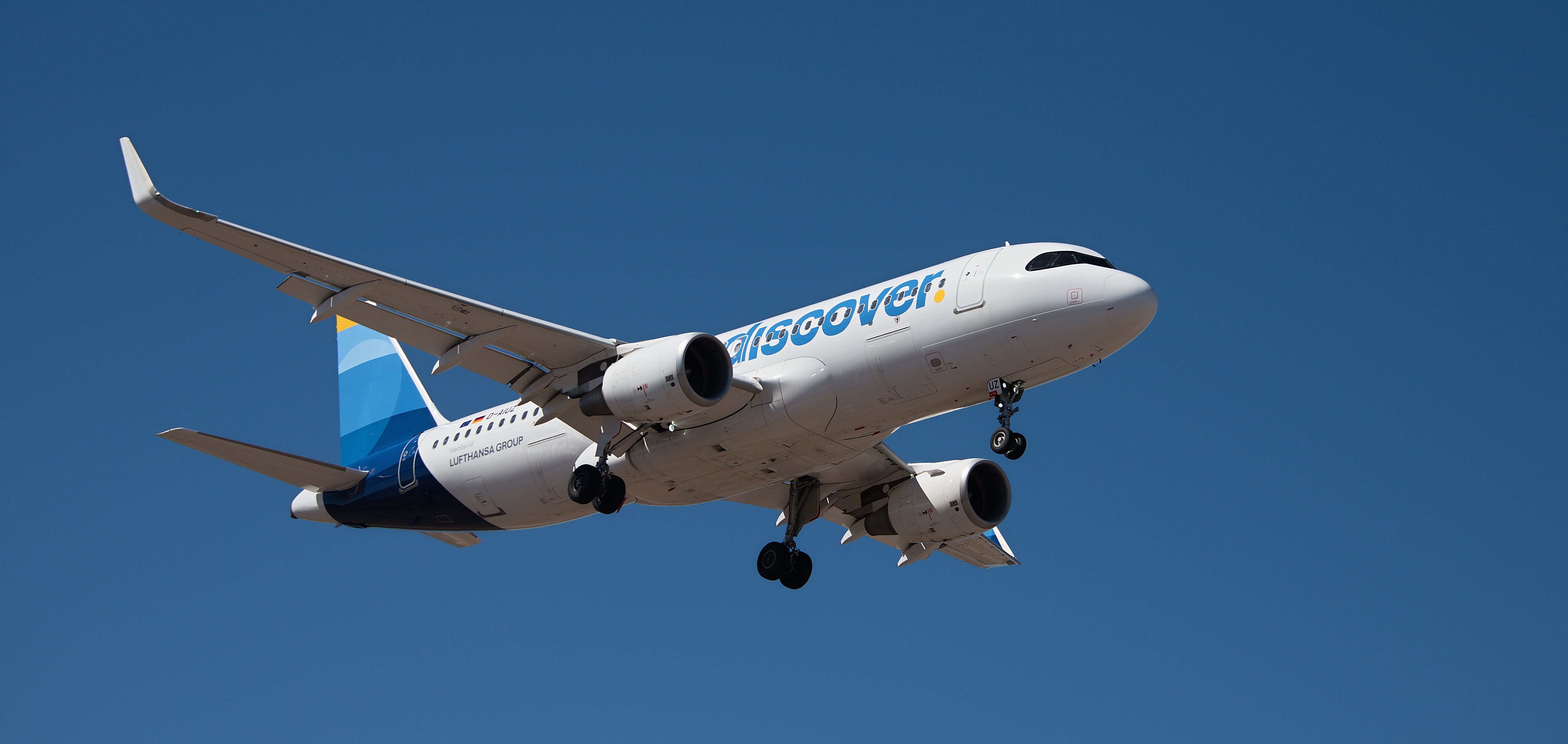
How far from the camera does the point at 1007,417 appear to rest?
2459 centimetres

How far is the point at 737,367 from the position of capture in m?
27.2

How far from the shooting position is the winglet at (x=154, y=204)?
23031mm

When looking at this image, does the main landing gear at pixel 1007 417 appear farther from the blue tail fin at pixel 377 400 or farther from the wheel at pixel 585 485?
the blue tail fin at pixel 377 400

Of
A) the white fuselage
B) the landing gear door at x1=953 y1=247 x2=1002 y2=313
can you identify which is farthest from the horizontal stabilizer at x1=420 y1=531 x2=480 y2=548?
the landing gear door at x1=953 y1=247 x2=1002 y2=313

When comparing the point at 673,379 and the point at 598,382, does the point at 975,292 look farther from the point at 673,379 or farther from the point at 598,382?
the point at 598,382

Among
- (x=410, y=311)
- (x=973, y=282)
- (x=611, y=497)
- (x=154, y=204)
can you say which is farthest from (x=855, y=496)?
(x=154, y=204)

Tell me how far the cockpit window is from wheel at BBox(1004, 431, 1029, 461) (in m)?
2.83

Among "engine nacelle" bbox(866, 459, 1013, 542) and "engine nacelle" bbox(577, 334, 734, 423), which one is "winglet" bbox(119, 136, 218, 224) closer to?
"engine nacelle" bbox(577, 334, 734, 423)

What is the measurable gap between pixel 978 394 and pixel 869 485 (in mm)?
7876

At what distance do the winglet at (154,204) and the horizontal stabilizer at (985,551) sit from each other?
18840 mm

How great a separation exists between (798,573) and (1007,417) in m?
8.20

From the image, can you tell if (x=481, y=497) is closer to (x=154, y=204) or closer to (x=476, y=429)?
(x=476, y=429)

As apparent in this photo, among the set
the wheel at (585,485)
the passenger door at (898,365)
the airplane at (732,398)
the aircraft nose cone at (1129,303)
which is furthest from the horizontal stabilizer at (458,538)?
the aircraft nose cone at (1129,303)

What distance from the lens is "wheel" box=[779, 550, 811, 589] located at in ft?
102
